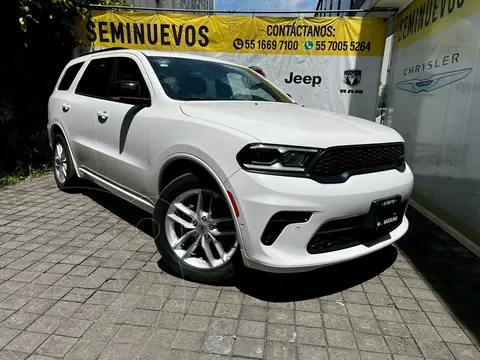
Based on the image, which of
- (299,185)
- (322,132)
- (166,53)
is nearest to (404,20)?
(166,53)

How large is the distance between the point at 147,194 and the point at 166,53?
1.55 metres

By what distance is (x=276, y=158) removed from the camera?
2.42 metres

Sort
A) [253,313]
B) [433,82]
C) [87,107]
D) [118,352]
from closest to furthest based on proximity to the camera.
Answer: [118,352] → [253,313] → [87,107] → [433,82]

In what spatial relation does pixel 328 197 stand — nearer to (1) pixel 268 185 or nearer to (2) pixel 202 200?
(1) pixel 268 185

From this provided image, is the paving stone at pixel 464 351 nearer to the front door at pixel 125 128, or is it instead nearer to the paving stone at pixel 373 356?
the paving stone at pixel 373 356

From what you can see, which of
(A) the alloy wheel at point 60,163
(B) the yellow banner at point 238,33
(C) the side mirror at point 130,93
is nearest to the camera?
(C) the side mirror at point 130,93

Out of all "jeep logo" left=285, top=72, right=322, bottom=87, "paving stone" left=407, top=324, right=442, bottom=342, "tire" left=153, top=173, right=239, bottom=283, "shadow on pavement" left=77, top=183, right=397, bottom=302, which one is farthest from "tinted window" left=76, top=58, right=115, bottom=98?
"jeep logo" left=285, top=72, right=322, bottom=87

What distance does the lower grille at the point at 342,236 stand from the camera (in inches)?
98.3

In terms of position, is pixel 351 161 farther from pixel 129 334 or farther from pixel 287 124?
pixel 129 334

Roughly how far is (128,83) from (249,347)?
93.7 inches

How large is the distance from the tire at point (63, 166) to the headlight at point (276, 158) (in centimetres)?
337

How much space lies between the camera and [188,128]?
2822 millimetres

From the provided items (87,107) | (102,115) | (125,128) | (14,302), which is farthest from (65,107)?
(14,302)

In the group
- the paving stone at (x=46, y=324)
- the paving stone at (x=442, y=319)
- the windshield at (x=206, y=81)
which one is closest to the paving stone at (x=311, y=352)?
the paving stone at (x=442, y=319)
